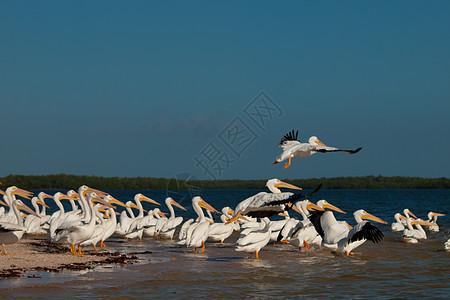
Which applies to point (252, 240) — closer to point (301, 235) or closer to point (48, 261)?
point (301, 235)

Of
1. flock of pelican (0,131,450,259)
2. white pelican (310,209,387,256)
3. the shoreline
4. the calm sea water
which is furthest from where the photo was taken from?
white pelican (310,209,387,256)

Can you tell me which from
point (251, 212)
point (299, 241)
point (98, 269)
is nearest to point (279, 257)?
point (299, 241)

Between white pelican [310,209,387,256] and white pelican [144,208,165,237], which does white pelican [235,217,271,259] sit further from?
white pelican [144,208,165,237]

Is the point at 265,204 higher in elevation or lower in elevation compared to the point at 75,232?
higher

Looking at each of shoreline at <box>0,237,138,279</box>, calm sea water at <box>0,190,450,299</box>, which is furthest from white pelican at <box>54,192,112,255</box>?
calm sea water at <box>0,190,450,299</box>

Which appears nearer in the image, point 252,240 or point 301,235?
point 252,240

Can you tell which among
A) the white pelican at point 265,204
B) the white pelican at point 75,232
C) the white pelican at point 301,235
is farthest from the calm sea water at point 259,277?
the white pelican at point 75,232

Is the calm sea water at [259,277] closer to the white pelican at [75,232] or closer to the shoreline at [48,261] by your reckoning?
the shoreline at [48,261]

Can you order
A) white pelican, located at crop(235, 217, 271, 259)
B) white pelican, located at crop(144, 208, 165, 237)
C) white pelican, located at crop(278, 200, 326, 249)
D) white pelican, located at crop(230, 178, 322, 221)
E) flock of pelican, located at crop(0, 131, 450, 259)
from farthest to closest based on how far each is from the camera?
1. white pelican, located at crop(144, 208, 165, 237)
2. white pelican, located at crop(278, 200, 326, 249)
3. white pelican, located at crop(235, 217, 271, 259)
4. flock of pelican, located at crop(0, 131, 450, 259)
5. white pelican, located at crop(230, 178, 322, 221)

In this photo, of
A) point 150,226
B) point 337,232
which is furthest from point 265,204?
point 150,226

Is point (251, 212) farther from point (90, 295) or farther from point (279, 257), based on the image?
point (90, 295)

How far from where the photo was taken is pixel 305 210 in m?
12.8

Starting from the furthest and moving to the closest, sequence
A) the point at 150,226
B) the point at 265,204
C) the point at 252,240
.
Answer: the point at 150,226 → the point at 252,240 → the point at 265,204

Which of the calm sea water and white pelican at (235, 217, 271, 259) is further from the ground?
white pelican at (235, 217, 271, 259)
